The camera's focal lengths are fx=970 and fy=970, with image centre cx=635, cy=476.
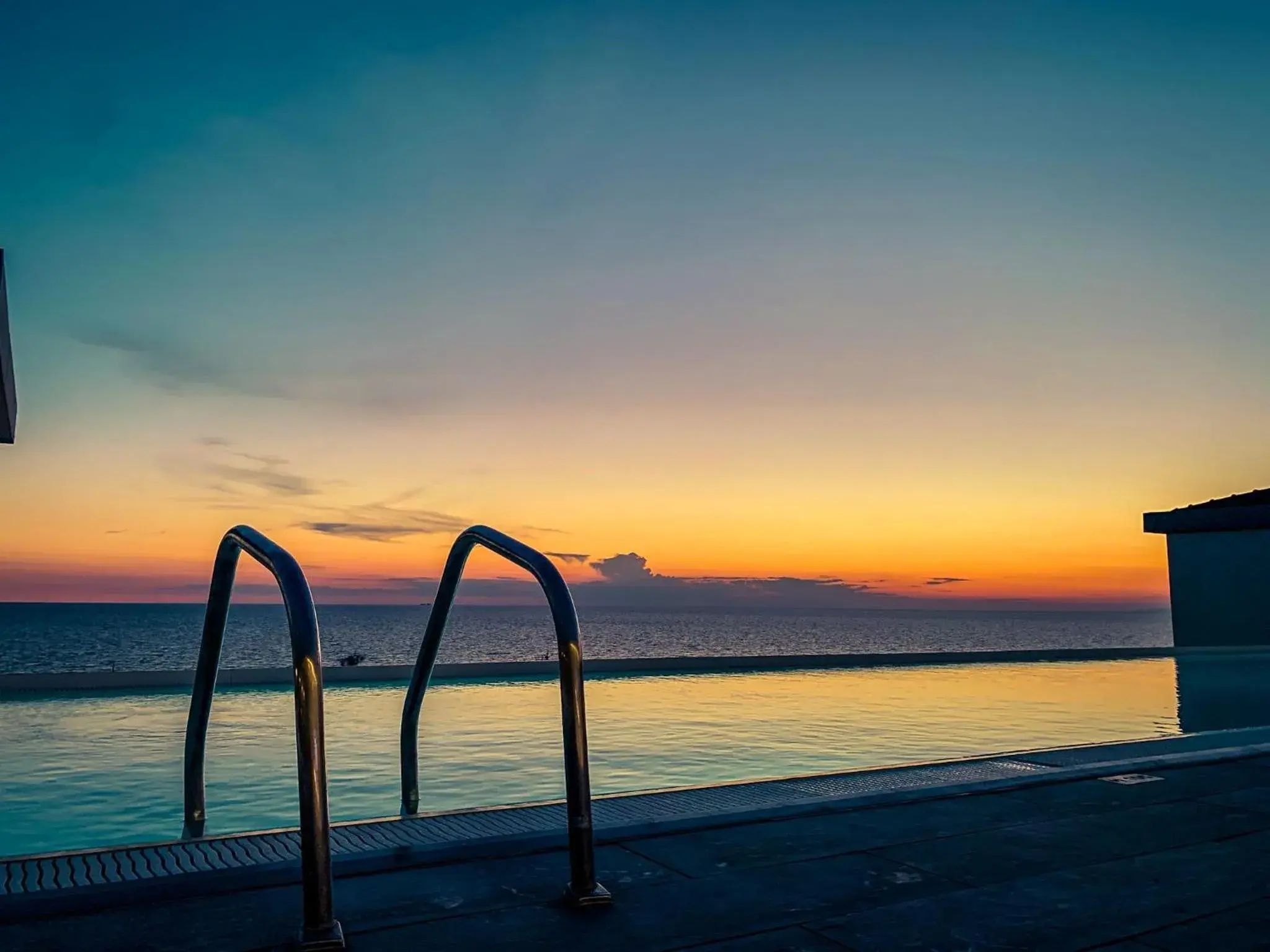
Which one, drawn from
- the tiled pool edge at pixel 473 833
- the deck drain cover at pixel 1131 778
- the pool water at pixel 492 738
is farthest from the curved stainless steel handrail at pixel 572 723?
the pool water at pixel 492 738

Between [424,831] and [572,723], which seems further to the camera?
[424,831]

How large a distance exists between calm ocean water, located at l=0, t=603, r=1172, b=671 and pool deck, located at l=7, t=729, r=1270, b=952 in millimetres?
27514

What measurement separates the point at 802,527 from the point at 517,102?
53.1 feet

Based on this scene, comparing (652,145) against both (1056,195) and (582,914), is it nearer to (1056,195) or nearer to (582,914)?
(1056,195)

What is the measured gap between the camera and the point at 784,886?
8.33ft

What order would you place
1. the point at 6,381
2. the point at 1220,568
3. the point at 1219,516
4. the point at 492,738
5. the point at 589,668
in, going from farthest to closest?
1. the point at 1220,568
2. the point at 1219,516
3. the point at 589,668
4. the point at 492,738
5. the point at 6,381

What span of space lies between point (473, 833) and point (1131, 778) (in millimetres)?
2893

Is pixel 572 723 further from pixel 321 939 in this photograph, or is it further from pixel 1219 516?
pixel 1219 516

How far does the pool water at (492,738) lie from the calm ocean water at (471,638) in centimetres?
1972

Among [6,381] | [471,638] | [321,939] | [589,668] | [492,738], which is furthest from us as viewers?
[471,638]

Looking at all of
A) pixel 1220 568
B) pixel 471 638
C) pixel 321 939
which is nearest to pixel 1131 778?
pixel 321 939

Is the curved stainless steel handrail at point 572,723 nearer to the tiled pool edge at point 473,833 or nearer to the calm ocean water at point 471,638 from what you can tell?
the tiled pool edge at point 473,833

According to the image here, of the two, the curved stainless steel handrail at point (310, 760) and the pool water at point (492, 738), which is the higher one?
the curved stainless steel handrail at point (310, 760)

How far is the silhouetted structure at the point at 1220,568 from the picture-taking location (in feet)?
61.1
